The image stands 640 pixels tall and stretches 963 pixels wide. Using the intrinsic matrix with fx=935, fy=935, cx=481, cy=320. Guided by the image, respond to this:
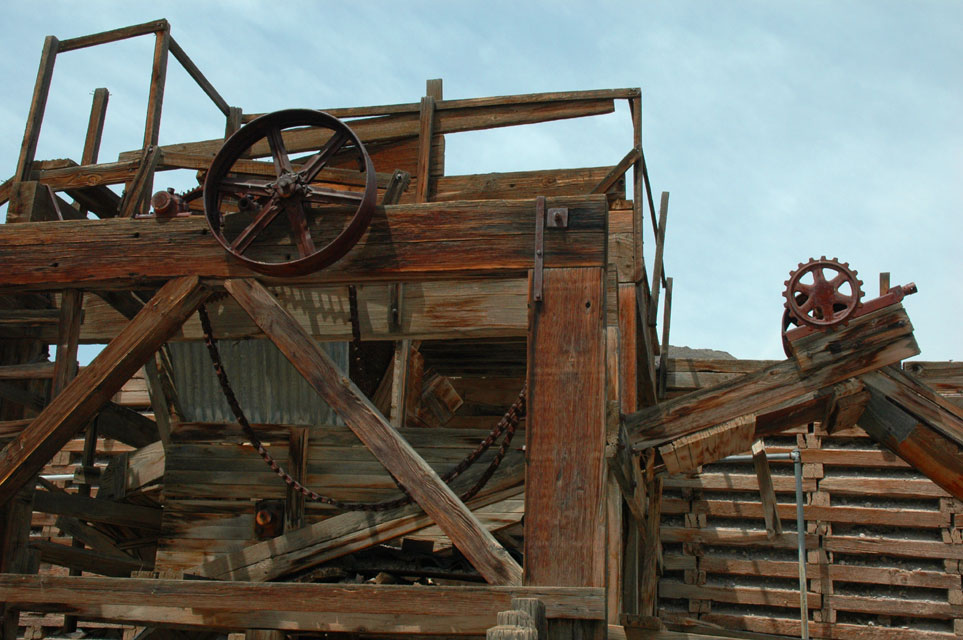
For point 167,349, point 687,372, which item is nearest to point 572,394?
point 167,349

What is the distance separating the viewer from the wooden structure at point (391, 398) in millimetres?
4777

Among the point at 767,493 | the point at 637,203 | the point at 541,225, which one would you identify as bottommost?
the point at 767,493

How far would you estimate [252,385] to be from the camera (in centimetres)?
853

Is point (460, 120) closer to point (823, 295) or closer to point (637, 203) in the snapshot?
point (637, 203)

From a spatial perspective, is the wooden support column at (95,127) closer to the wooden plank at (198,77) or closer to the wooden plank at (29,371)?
the wooden plank at (198,77)

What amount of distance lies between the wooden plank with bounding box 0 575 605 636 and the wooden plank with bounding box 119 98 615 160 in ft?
19.4

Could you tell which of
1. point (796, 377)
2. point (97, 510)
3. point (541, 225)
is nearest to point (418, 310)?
point (541, 225)

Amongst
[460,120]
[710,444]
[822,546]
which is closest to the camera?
[710,444]

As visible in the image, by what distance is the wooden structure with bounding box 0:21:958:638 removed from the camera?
15.7 ft

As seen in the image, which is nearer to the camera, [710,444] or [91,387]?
[91,387]

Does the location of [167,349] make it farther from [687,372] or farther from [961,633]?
[961,633]

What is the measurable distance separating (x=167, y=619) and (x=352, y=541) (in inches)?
90.9

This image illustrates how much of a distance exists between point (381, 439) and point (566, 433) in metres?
0.99

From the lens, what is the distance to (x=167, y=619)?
4.92 m
